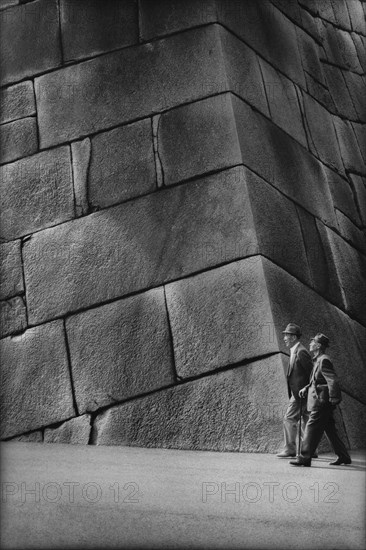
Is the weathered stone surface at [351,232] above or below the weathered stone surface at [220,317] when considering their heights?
above

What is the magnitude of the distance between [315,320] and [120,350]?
138cm

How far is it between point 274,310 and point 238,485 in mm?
1442

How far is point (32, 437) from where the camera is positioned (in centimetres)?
567

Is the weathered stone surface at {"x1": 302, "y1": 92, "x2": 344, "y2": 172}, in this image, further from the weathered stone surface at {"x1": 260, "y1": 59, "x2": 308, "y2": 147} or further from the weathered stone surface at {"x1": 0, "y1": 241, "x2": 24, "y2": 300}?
the weathered stone surface at {"x1": 0, "y1": 241, "x2": 24, "y2": 300}

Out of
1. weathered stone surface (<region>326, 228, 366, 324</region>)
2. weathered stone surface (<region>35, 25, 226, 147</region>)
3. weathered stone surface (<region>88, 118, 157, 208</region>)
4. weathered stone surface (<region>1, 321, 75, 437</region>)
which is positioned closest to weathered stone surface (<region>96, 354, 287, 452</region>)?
weathered stone surface (<region>1, 321, 75, 437</region>)

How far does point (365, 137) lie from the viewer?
855cm

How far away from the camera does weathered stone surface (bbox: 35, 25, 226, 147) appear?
21.4ft

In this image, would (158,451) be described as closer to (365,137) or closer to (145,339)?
(145,339)

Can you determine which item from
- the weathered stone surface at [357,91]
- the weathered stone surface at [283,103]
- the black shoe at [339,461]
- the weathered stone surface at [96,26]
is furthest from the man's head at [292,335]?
the weathered stone surface at [357,91]

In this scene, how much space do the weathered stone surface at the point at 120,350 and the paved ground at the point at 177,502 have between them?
0.69 m

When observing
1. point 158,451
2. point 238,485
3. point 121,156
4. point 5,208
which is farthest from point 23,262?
point 238,485

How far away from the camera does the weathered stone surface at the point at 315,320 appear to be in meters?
5.60

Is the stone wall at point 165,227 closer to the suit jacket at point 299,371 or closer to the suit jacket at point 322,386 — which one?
the suit jacket at point 299,371

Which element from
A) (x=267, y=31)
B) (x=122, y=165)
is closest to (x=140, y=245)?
(x=122, y=165)
